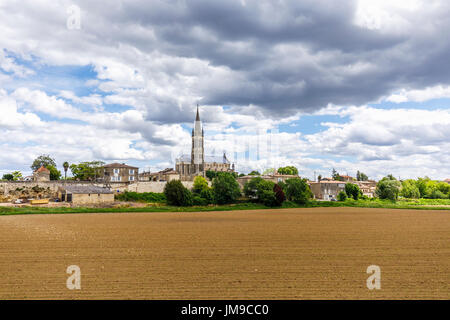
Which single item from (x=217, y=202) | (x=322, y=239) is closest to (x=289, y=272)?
(x=322, y=239)

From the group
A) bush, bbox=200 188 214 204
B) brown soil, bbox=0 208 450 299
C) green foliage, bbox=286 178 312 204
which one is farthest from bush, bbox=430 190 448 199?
brown soil, bbox=0 208 450 299

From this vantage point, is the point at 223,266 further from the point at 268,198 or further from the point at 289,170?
the point at 289,170

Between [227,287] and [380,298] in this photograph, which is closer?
[380,298]

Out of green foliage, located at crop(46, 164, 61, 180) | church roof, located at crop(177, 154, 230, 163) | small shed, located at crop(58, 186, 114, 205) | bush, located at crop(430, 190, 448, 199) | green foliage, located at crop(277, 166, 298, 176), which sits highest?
church roof, located at crop(177, 154, 230, 163)

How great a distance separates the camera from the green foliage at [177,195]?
70219 millimetres

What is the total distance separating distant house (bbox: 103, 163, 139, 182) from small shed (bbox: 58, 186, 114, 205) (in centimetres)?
2453

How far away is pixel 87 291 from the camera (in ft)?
44.7

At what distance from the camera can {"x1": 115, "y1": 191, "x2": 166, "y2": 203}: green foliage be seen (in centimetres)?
7069

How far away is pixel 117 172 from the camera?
92938mm

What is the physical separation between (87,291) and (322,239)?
62.6 ft

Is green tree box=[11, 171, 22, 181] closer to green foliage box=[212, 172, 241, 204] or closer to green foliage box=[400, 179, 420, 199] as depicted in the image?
green foliage box=[212, 172, 241, 204]

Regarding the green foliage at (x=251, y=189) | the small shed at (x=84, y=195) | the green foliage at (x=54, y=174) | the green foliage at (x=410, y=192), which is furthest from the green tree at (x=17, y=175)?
the green foliage at (x=410, y=192)

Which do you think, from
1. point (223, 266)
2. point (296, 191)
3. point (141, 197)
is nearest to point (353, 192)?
point (296, 191)
